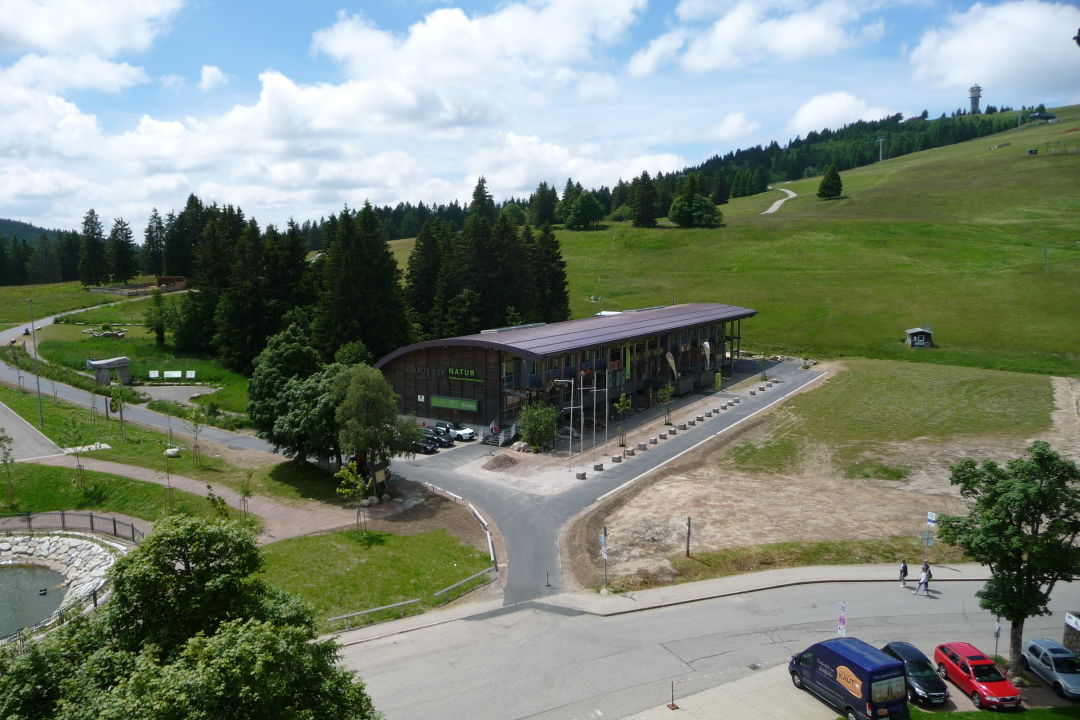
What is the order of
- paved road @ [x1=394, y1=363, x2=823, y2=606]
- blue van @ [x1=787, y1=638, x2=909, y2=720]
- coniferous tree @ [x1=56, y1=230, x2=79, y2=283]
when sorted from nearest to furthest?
blue van @ [x1=787, y1=638, x2=909, y2=720] → paved road @ [x1=394, y1=363, x2=823, y2=606] → coniferous tree @ [x1=56, y1=230, x2=79, y2=283]

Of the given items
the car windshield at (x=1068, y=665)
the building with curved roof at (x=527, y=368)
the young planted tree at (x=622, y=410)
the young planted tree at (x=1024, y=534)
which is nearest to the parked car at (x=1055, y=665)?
the car windshield at (x=1068, y=665)

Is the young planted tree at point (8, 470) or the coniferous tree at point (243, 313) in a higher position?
the coniferous tree at point (243, 313)

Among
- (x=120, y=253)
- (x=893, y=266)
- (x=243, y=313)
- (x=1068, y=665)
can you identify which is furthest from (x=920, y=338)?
(x=120, y=253)

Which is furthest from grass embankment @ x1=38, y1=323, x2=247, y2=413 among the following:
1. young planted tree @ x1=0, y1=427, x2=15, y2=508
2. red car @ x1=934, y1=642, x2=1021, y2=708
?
red car @ x1=934, y1=642, x2=1021, y2=708

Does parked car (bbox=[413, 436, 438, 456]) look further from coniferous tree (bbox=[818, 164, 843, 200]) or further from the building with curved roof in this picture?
coniferous tree (bbox=[818, 164, 843, 200])

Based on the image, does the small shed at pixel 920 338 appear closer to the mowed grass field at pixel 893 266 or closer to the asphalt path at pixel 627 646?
the mowed grass field at pixel 893 266

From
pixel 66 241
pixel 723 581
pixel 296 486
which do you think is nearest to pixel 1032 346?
pixel 723 581
